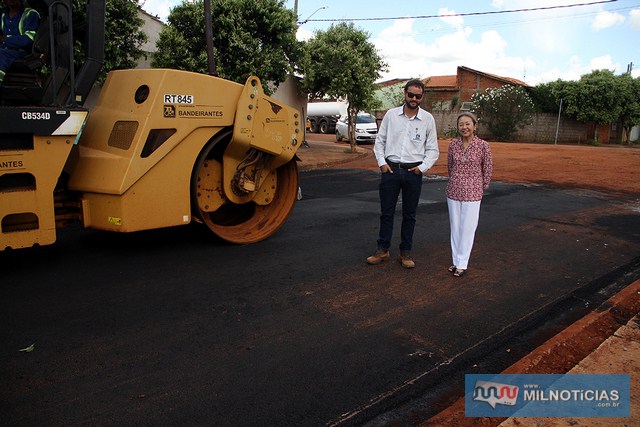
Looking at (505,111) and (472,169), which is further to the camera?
(505,111)

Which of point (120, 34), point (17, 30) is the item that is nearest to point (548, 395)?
point (17, 30)

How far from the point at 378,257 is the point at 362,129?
22943 millimetres

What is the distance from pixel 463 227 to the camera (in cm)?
517

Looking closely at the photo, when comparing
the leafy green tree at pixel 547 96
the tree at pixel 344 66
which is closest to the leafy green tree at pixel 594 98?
the leafy green tree at pixel 547 96

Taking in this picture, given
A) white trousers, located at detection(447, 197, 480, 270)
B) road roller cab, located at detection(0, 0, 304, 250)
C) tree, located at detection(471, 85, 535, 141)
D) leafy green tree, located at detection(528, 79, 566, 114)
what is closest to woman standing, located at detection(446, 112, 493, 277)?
white trousers, located at detection(447, 197, 480, 270)

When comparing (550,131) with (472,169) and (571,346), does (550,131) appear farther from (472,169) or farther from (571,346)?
(571,346)

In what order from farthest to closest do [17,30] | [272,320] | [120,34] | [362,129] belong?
[362,129] < [120,34] < [17,30] < [272,320]

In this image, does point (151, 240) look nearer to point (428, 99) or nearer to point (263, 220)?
point (263, 220)

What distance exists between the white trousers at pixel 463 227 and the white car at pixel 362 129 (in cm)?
2257

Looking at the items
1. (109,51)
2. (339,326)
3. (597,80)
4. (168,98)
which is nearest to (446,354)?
(339,326)

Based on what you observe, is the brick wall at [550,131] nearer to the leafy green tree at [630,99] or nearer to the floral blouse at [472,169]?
the leafy green tree at [630,99]

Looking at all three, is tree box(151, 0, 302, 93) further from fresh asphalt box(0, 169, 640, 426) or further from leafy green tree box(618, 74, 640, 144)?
leafy green tree box(618, 74, 640, 144)

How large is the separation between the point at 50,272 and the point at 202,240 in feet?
5.66

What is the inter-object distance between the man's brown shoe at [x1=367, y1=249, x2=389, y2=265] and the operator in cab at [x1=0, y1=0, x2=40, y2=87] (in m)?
3.75
